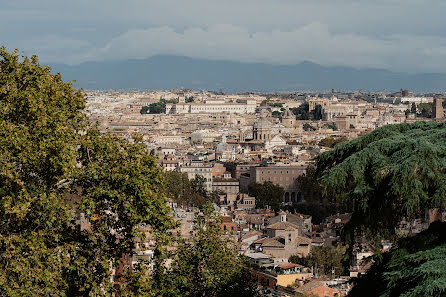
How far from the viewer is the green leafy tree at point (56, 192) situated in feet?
30.5

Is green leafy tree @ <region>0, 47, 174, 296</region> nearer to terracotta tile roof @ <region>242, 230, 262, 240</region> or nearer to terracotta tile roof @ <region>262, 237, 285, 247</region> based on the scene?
terracotta tile roof @ <region>262, 237, 285, 247</region>

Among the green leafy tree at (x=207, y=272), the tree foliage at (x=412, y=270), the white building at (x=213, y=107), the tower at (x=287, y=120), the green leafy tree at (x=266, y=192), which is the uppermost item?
the tree foliage at (x=412, y=270)

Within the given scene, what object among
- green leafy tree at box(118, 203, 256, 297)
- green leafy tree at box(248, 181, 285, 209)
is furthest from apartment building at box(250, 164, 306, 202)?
green leafy tree at box(118, 203, 256, 297)

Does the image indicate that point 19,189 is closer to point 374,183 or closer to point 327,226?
point 374,183

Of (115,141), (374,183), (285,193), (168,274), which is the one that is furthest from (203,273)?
(285,193)

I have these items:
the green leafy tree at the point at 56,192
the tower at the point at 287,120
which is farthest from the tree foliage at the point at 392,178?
the tower at the point at 287,120

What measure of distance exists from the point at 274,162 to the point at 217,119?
7048 centimetres

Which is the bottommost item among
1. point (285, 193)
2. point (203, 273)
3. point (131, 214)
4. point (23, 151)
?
point (285, 193)

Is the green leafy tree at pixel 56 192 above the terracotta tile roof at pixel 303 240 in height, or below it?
above

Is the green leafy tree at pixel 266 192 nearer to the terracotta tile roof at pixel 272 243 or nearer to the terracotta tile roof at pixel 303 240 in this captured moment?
the terracotta tile roof at pixel 303 240

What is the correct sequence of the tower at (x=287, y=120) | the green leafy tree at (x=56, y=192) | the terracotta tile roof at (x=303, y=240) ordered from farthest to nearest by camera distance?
the tower at (x=287, y=120) < the terracotta tile roof at (x=303, y=240) < the green leafy tree at (x=56, y=192)

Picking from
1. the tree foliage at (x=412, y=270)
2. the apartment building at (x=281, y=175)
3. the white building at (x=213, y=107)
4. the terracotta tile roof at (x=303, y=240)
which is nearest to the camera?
the tree foliage at (x=412, y=270)

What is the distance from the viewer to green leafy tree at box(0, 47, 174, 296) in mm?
9297

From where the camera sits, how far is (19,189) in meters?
9.57
